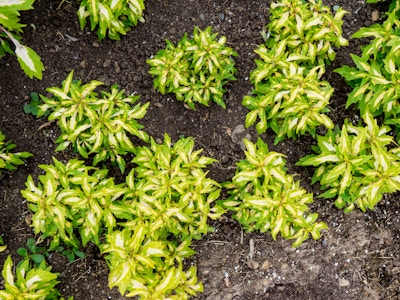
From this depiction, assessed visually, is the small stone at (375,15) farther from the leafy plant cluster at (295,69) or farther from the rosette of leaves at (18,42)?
the rosette of leaves at (18,42)

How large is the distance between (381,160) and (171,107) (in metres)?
1.78

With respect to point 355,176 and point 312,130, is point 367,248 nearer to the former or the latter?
point 355,176

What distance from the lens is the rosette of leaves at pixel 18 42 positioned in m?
2.66

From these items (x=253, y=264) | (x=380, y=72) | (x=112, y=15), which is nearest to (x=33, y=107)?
(x=112, y=15)

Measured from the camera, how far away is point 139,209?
2.94 meters

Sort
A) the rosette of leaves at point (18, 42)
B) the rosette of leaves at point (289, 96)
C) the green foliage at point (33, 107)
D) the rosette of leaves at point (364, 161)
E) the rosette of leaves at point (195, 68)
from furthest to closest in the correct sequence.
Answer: the green foliage at point (33, 107) < the rosette of leaves at point (195, 68) < the rosette of leaves at point (289, 96) < the rosette of leaves at point (364, 161) < the rosette of leaves at point (18, 42)

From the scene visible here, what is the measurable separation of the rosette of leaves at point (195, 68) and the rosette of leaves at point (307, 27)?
0.45 meters

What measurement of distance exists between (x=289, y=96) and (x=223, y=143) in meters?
0.89

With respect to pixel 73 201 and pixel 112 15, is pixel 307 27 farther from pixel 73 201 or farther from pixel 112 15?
pixel 73 201

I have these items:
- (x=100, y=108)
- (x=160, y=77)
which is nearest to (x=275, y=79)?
(x=160, y=77)

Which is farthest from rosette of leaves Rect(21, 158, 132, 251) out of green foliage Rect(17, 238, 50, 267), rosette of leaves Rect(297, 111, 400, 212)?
rosette of leaves Rect(297, 111, 400, 212)

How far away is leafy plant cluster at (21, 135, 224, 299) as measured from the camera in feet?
9.04

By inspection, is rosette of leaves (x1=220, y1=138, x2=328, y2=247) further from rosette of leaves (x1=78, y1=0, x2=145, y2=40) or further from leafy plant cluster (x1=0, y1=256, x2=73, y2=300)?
leafy plant cluster (x1=0, y1=256, x2=73, y2=300)

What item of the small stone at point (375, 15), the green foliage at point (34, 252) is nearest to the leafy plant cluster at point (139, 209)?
the green foliage at point (34, 252)
